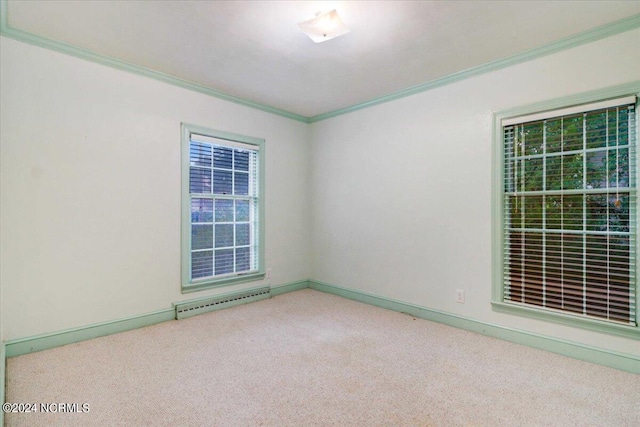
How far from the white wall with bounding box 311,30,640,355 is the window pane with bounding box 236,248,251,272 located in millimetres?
1047

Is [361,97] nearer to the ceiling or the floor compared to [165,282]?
nearer to the ceiling

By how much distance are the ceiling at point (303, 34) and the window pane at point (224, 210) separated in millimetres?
1324

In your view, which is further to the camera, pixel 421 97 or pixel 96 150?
pixel 421 97

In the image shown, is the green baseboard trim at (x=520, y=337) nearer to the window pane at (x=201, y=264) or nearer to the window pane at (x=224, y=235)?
A: the window pane at (x=224, y=235)

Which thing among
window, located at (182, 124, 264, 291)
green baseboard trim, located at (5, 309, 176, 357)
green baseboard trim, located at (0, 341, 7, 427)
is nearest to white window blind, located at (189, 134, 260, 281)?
window, located at (182, 124, 264, 291)

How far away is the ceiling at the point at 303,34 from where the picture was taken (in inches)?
85.4

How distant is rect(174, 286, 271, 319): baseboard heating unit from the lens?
11.2ft

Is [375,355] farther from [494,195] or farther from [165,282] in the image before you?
[165,282]

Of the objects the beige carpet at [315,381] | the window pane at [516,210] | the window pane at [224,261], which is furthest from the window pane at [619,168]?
the window pane at [224,261]

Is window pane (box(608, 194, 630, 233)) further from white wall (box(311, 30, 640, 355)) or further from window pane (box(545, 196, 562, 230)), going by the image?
white wall (box(311, 30, 640, 355))

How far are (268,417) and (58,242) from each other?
7.37 feet

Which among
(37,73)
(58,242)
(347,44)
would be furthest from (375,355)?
(37,73)

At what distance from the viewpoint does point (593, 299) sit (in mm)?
2475

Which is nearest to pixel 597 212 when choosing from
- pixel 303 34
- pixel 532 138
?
pixel 532 138
